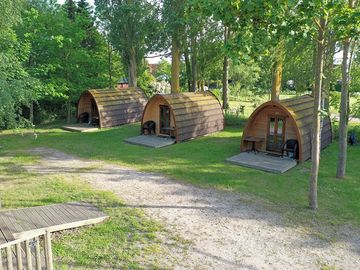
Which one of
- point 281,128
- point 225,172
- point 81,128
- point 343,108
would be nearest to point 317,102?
point 343,108

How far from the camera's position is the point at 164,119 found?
1923 cm

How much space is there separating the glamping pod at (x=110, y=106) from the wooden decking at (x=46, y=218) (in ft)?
42.8

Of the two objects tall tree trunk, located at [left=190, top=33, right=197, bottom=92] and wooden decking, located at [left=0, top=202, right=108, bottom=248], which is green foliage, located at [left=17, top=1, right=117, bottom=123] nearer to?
tall tree trunk, located at [left=190, top=33, right=197, bottom=92]

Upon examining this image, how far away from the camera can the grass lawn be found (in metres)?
9.87

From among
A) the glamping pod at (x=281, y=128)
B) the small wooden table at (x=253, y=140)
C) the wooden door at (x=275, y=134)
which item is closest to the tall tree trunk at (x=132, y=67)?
the glamping pod at (x=281, y=128)

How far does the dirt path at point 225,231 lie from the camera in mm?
7111

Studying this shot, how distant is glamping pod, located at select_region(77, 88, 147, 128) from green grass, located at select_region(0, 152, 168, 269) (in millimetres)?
10116

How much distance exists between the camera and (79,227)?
8430 mm

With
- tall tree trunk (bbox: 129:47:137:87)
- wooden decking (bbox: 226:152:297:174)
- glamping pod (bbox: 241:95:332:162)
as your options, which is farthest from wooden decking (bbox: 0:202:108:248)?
tall tree trunk (bbox: 129:47:137:87)

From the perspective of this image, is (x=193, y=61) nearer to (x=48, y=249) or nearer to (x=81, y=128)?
(x=81, y=128)

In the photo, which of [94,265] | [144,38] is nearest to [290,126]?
[94,265]

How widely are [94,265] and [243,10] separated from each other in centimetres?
632

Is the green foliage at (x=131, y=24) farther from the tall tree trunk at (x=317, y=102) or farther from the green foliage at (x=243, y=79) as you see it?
the tall tree trunk at (x=317, y=102)

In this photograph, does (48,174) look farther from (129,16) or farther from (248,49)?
(129,16)
